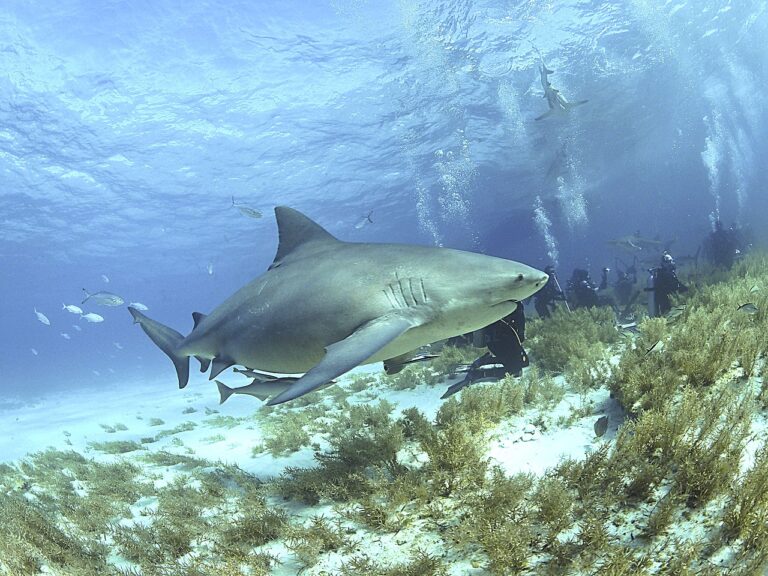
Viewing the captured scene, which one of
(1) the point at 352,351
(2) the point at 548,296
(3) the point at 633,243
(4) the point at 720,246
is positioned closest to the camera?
(1) the point at 352,351

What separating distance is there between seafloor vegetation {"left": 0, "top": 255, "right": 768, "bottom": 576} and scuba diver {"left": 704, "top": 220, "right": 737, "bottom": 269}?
13.5m

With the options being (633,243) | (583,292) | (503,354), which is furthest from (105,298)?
(633,243)

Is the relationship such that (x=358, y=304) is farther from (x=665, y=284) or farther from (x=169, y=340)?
(x=665, y=284)

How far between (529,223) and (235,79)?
50.4 meters

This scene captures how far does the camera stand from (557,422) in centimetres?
428

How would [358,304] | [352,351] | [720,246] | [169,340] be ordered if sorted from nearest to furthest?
[352,351] → [358,304] → [169,340] → [720,246]

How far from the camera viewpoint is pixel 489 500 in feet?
9.40

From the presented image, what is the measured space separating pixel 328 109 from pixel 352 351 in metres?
23.0

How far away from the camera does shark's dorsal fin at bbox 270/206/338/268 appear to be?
465 centimetres

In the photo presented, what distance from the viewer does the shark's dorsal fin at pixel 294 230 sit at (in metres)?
4.65

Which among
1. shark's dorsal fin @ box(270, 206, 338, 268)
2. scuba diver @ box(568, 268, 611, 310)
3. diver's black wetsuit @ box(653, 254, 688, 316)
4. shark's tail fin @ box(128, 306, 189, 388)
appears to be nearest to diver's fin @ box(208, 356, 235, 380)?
shark's tail fin @ box(128, 306, 189, 388)

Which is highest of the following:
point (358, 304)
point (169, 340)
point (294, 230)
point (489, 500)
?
point (294, 230)

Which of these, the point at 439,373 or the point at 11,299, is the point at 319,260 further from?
the point at 11,299

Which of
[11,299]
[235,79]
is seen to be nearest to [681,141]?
[235,79]
